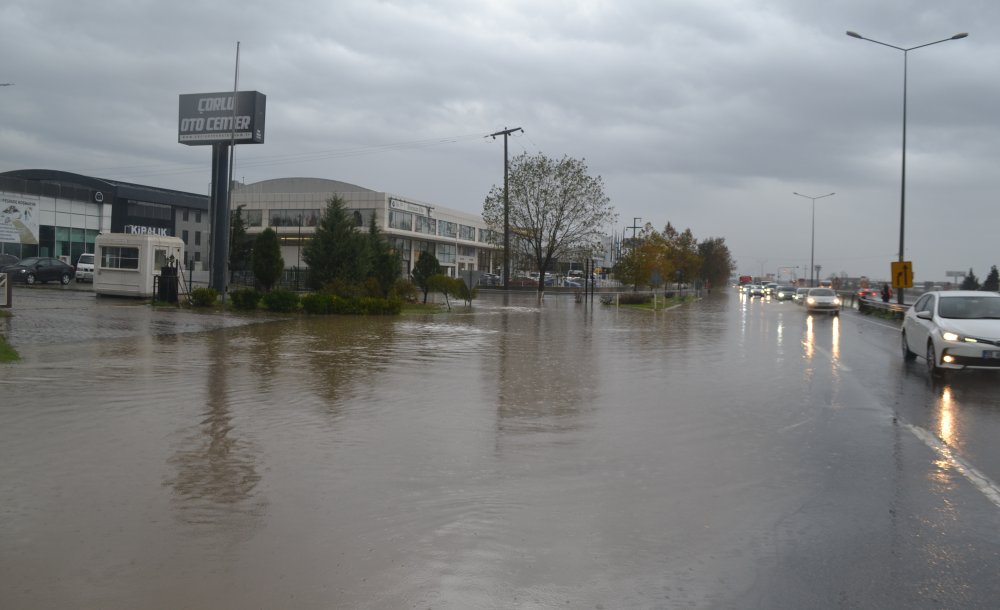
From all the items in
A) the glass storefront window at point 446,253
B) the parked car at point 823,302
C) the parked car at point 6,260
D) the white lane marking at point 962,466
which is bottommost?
the white lane marking at point 962,466

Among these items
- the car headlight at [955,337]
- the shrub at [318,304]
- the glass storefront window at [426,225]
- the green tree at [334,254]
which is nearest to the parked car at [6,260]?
the green tree at [334,254]

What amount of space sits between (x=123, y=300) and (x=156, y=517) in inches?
1226

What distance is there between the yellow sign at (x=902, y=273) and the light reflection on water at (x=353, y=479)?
27123mm

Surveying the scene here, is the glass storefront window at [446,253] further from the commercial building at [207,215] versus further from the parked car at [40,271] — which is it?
the parked car at [40,271]

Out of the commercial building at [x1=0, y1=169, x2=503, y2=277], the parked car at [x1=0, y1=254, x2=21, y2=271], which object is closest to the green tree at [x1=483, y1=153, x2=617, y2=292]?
the commercial building at [x1=0, y1=169, x2=503, y2=277]

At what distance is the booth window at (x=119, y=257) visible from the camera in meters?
34.4

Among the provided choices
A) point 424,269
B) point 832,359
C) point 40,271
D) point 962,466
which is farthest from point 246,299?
point 962,466

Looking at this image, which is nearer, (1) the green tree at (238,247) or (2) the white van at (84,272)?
(2) the white van at (84,272)

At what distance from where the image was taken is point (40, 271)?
45.2m

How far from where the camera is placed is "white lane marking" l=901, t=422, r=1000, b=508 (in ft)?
22.1

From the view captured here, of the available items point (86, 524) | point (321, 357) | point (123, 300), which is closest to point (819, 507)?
point (86, 524)

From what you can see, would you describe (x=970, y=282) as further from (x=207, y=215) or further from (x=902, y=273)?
A: (x=207, y=215)

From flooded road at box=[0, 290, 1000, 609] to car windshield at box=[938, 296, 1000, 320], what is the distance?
3.02 metres

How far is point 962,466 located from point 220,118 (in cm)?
3962
